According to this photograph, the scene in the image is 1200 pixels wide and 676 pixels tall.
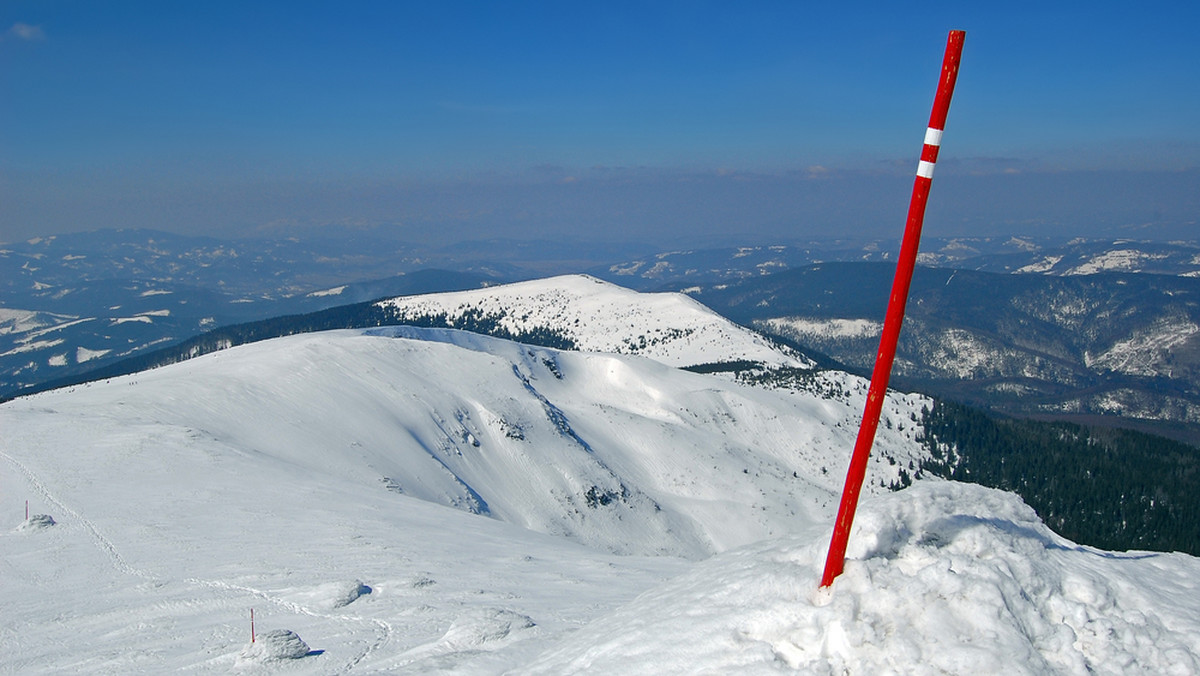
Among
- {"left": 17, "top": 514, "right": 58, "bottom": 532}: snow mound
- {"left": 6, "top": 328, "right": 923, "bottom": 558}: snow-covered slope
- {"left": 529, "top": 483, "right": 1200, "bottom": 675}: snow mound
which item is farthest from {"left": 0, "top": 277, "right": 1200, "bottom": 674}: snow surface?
{"left": 6, "top": 328, "right": 923, "bottom": 558}: snow-covered slope

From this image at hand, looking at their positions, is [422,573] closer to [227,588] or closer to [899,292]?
[227,588]

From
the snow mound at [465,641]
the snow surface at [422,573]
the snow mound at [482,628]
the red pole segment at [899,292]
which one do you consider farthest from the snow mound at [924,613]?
the snow mound at [482,628]

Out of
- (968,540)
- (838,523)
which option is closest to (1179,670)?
(968,540)

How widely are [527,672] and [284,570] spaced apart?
12222mm

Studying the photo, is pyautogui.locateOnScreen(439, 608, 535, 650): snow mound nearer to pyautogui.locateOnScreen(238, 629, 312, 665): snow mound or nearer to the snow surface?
the snow surface

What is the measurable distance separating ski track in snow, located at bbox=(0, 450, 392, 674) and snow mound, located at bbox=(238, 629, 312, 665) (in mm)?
1176

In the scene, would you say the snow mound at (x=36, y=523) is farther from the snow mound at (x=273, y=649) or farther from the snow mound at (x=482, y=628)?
the snow mound at (x=482, y=628)

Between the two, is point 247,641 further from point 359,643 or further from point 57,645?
point 57,645

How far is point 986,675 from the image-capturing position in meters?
7.61

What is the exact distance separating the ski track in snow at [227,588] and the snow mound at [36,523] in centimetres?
80

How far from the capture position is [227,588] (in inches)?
704

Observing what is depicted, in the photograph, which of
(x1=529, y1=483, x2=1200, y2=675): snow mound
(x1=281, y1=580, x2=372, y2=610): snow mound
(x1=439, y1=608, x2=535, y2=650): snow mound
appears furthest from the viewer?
(x1=281, y1=580, x2=372, y2=610): snow mound

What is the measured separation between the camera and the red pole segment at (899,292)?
8609 millimetres

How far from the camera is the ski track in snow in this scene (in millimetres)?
13953
